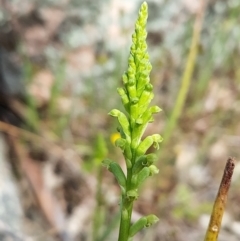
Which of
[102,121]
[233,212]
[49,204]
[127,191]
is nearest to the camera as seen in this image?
[127,191]

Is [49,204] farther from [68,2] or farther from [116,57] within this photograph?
[68,2]

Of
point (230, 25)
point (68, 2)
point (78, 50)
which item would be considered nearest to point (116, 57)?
point (78, 50)

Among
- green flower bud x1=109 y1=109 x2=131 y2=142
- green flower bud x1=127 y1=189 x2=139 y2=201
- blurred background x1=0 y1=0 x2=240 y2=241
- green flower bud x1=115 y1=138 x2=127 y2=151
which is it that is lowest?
green flower bud x1=127 y1=189 x2=139 y2=201

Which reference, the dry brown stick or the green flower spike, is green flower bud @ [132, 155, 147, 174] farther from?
the dry brown stick

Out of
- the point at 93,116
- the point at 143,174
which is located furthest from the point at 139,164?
the point at 93,116

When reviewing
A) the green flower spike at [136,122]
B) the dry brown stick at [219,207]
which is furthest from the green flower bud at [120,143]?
the dry brown stick at [219,207]

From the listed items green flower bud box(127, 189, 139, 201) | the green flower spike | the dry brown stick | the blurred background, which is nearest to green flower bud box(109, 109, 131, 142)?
the green flower spike

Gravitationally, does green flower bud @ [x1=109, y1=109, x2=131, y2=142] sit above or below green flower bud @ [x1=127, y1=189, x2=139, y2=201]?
above

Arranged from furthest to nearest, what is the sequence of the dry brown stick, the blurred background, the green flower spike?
the blurred background, the dry brown stick, the green flower spike
